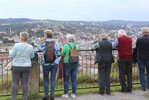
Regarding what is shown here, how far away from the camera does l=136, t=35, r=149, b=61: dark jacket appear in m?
10.6

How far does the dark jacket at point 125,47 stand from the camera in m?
10.4

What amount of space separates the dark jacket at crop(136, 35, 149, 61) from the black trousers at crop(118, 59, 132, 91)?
0.43 meters

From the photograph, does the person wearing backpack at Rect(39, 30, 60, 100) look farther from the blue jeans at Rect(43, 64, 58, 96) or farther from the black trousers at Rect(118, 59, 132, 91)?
the black trousers at Rect(118, 59, 132, 91)

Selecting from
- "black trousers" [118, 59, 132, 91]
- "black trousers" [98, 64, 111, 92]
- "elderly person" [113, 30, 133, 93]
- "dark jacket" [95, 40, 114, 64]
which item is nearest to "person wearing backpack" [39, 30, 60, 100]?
"dark jacket" [95, 40, 114, 64]

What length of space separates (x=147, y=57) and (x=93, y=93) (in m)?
1.92

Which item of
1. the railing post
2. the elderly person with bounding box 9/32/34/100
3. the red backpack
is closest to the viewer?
the elderly person with bounding box 9/32/34/100

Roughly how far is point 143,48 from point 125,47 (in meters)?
0.59

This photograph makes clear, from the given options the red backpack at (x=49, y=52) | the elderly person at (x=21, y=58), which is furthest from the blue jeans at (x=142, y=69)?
the elderly person at (x=21, y=58)

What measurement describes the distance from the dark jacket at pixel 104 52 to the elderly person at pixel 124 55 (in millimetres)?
475

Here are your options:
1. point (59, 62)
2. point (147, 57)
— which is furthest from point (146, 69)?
point (59, 62)

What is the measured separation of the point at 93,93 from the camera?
1053 cm

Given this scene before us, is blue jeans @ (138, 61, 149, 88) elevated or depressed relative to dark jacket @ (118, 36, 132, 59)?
depressed

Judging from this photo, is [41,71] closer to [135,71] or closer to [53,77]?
[53,77]

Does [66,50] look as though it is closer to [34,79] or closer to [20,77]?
[34,79]
